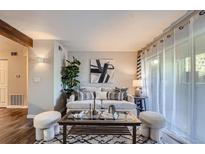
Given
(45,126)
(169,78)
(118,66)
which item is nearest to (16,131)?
(45,126)

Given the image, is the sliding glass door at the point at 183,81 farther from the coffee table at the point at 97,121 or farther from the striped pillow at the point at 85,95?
the striped pillow at the point at 85,95

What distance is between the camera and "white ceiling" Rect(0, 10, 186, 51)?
3.22m

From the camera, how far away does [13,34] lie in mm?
4184

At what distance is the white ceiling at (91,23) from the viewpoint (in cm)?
322

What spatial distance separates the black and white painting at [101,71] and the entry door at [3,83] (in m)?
3.51

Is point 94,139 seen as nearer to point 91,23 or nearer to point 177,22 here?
point 91,23

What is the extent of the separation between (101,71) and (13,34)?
3.65m

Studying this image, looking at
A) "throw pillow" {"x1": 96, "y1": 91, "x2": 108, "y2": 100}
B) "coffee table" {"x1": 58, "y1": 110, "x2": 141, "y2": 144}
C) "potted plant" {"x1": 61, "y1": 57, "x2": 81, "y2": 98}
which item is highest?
"potted plant" {"x1": 61, "y1": 57, "x2": 81, "y2": 98}

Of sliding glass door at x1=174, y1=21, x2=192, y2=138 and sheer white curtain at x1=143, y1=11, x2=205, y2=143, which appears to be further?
sliding glass door at x1=174, y1=21, x2=192, y2=138

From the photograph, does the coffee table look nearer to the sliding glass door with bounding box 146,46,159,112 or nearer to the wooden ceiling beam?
the sliding glass door with bounding box 146,46,159,112

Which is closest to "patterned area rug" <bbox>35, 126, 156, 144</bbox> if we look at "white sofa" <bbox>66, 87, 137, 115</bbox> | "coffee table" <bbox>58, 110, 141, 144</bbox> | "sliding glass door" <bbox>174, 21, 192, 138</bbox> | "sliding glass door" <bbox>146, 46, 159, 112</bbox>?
"coffee table" <bbox>58, 110, 141, 144</bbox>

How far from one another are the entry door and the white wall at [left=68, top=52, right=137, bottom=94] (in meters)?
2.73
